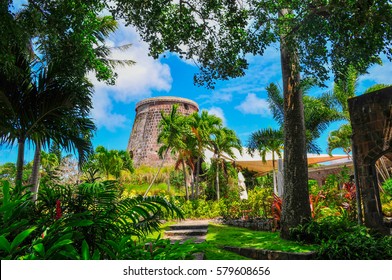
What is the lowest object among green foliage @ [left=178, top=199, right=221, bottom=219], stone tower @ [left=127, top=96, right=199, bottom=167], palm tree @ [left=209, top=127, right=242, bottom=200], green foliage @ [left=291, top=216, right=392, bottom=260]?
green foliage @ [left=291, top=216, right=392, bottom=260]

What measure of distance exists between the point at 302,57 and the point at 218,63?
1.63 m

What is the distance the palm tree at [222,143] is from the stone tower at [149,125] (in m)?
8.38

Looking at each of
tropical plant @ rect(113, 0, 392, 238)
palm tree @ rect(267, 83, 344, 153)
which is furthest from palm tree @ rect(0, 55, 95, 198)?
palm tree @ rect(267, 83, 344, 153)

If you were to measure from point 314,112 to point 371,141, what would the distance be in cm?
787

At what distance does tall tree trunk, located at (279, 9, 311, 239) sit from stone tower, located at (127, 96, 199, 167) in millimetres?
18192

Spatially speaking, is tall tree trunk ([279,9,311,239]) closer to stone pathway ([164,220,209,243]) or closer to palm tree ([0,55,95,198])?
stone pathway ([164,220,209,243])

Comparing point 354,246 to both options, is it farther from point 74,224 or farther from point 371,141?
point 74,224

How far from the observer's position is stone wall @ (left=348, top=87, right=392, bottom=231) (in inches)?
249

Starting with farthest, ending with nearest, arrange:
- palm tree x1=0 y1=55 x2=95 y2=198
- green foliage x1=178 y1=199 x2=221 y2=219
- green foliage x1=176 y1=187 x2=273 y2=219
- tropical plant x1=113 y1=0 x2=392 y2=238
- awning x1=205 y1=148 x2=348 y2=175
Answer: awning x1=205 y1=148 x2=348 y2=175
green foliage x1=178 y1=199 x2=221 y2=219
green foliage x1=176 y1=187 x2=273 y2=219
palm tree x1=0 y1=55 x2=95 y2=198
tropical plant x1=113 y1=0 x2=392 y2=238

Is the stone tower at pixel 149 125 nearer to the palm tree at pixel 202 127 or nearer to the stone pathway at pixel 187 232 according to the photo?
the palm tree at pixel 202 127

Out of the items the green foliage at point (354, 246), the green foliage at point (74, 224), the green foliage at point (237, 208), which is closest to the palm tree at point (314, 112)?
the green foliage at point (237, 208)

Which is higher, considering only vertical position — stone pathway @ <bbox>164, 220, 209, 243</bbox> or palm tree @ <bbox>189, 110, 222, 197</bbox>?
palm tree @ <bbox>189, 110, 222, 197</bbox>
